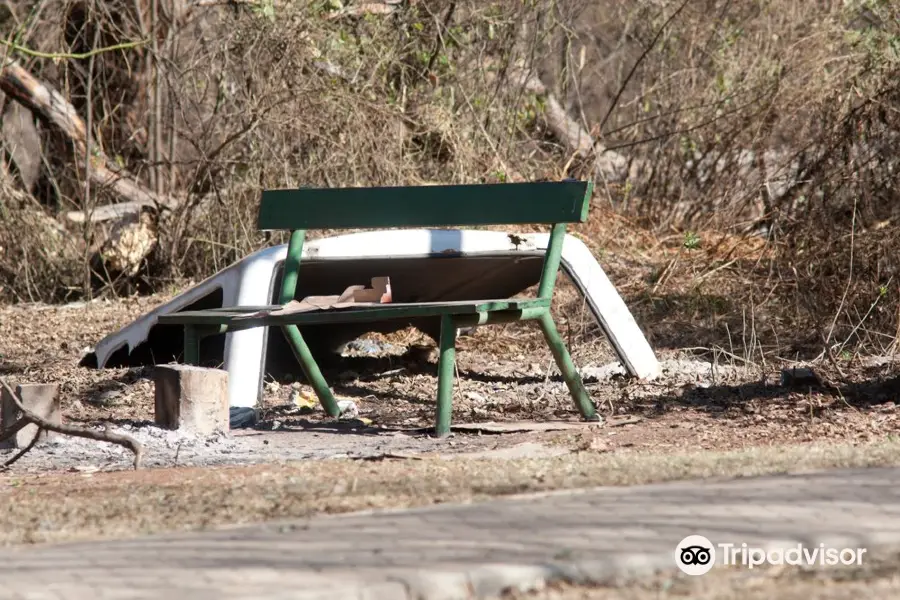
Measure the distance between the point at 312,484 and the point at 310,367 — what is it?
7.13ft

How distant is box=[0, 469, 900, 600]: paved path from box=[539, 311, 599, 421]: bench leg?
2.07m

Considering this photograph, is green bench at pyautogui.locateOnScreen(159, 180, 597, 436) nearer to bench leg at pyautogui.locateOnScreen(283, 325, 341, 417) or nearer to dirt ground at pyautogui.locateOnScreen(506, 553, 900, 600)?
bench leg at pyautogui.locateOnScreen(283, 325, 341, 417)

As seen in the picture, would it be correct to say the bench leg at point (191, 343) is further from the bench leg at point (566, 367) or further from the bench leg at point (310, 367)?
the bench leg at point (566, 367)

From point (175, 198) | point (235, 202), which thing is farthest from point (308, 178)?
point (175, 198)

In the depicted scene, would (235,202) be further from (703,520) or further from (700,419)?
→ (703,520)

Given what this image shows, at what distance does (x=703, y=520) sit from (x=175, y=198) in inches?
340

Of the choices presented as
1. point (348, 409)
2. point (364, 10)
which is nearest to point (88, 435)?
point (348, 409)

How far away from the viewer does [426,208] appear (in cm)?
641

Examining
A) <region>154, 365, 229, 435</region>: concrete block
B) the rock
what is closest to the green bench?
the rock

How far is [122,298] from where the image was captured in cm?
1066

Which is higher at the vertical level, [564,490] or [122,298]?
[122,298]

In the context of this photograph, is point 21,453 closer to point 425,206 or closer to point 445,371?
point 445,371

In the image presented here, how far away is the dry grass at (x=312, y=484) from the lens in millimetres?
3693

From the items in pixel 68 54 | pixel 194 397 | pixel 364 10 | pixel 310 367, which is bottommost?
pixel 194 397
